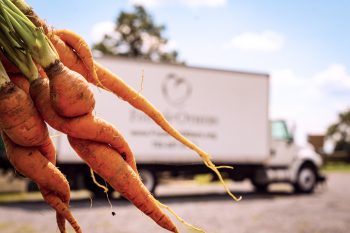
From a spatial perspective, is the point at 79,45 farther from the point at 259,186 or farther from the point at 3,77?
the point at 259,186

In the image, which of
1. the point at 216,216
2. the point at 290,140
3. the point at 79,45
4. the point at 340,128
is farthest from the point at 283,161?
the point at 340,128

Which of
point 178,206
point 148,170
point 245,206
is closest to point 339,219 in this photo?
point 245,206

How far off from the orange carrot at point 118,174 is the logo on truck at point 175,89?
1009cm

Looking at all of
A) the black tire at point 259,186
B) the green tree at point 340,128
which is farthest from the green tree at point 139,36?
the green tree at point 340,128

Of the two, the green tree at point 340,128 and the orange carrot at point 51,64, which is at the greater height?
the orange carrot at point 51,64

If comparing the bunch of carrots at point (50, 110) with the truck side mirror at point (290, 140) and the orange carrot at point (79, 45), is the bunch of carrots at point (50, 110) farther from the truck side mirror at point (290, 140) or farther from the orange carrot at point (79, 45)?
the truck side mirror at point (290, 140)

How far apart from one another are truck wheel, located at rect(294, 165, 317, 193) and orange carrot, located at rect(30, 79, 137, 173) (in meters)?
12.9

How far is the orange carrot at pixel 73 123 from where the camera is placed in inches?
83.7

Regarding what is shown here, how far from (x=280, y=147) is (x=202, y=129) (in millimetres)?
2712

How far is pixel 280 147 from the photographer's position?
570 inches

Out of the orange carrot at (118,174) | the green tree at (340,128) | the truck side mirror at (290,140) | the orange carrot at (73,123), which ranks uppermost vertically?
the orange carrot at (73,123)

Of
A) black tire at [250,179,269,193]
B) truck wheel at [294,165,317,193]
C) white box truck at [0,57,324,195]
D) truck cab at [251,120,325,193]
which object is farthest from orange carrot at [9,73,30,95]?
truck wheel at [294,165,317,193]

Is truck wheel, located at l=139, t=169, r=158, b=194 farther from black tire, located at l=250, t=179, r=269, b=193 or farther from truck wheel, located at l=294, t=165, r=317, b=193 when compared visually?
truck wheel, located at l=294, t=165, r=317, b=193

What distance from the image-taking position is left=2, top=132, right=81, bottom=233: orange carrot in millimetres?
2289
